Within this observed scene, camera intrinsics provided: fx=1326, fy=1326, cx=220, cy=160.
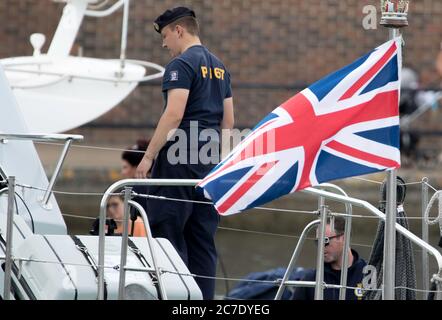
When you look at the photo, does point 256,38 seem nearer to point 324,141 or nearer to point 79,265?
point 79,265

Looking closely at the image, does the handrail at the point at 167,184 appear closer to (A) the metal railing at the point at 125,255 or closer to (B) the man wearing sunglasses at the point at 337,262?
(A) the metal railing at the point at 125,255

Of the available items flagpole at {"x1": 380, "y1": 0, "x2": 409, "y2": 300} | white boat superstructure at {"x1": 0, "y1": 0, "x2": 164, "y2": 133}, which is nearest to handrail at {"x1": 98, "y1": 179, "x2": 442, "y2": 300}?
flagpole at {"x1": 380, "y1": 0, "x2": 409, "y2": 300}

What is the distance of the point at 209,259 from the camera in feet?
22.8

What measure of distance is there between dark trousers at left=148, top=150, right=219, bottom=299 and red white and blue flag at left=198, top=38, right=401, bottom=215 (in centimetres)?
139

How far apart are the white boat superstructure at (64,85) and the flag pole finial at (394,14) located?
385 cm

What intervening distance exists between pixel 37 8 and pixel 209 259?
1295 centimetres

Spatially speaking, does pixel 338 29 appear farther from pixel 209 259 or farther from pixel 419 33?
pixel 209 259

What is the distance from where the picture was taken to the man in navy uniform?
22.1ft

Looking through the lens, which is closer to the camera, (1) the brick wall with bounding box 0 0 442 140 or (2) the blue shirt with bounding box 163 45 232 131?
(2) the blue shirt with bounding box 163 45 232 131

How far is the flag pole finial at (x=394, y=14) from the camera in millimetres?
5238

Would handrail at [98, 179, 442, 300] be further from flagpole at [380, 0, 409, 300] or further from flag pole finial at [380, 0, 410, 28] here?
flag pole finial at [380, 0, 410, 28]

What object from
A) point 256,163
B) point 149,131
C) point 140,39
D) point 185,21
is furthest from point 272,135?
point 140,39

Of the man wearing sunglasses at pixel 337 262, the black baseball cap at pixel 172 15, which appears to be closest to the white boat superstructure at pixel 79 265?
the black baseball cap at pixel 172 15

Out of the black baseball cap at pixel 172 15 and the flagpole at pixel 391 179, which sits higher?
the black baseball cap at pixel 172 15
